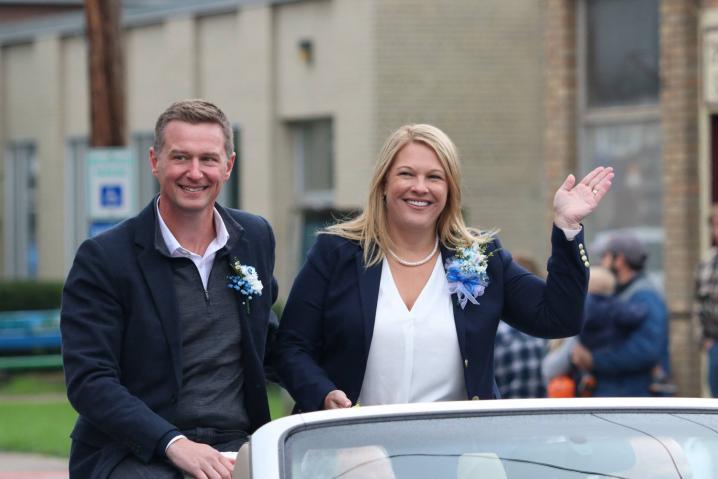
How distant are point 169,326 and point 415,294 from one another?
2.93 ft

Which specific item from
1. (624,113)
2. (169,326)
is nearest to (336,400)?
(169,326)

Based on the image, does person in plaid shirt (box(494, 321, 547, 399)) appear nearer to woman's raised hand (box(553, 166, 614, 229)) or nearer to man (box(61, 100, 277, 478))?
woman's raised hand (box(553, 166, 614, 229))

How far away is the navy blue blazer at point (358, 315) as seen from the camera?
525cm

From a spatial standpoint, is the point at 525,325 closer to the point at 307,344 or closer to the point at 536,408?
the point at 307,344

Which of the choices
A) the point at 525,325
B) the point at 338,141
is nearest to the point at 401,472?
the point at 525,325

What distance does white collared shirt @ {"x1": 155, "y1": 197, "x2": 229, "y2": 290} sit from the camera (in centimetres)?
503

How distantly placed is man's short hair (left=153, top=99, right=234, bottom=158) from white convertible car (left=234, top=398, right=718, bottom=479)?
118 centimetres

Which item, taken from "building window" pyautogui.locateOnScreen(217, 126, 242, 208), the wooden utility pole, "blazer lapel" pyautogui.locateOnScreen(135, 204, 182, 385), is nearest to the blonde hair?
"blazer lapel" pyautogui.locateOnScreen(135, 204, 182, 385)

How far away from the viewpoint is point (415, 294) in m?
5.37

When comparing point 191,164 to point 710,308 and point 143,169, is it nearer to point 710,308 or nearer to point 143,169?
point 710,308

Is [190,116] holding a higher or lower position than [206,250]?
higher

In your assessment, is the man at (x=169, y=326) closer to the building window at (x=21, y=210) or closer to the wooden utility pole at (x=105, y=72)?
the wooden utility pole at (x=105, y=72)

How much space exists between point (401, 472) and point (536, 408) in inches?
16.3

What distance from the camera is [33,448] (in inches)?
558
